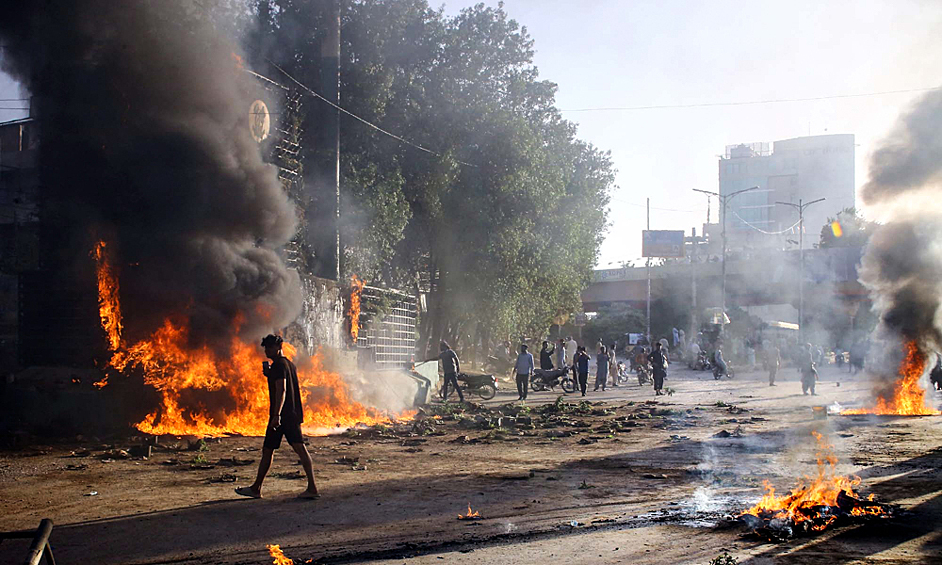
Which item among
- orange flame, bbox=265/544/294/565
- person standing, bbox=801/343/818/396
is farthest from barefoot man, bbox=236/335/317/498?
person standing, bbox=801/343/818/396

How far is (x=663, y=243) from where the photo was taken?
6331cm

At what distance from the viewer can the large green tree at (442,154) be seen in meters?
24.7

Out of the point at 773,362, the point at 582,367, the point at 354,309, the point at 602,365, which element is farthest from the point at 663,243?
the point at 354,309

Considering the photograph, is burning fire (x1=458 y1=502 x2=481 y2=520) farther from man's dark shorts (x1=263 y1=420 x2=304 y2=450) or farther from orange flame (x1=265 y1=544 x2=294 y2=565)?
man's dark shorts (x1=263 y1=420 x2=304 y2=450)

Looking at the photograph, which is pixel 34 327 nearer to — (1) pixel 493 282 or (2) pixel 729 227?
(1) pixel 493 282

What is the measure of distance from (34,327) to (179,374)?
3.03 meters

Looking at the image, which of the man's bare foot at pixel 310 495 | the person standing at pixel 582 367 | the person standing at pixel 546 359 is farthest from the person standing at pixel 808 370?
the man's bare foot at pixel 310 495

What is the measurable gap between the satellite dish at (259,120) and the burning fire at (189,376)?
5293 millimetres

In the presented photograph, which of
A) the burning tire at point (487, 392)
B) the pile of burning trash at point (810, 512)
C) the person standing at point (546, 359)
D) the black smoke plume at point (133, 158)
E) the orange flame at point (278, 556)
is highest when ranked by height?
the black smoke plume at point (133, 158)

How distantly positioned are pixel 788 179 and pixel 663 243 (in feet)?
235

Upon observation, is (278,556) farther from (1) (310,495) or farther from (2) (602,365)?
(2) (602,365)

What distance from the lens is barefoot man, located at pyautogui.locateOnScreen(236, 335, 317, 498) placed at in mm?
8273

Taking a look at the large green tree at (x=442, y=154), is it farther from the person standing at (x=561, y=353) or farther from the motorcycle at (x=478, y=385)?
the motorcycle at (x=478, y=385)

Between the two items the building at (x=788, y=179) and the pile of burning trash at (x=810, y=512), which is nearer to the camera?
the pile of burning trash at (x=810, y=512)
